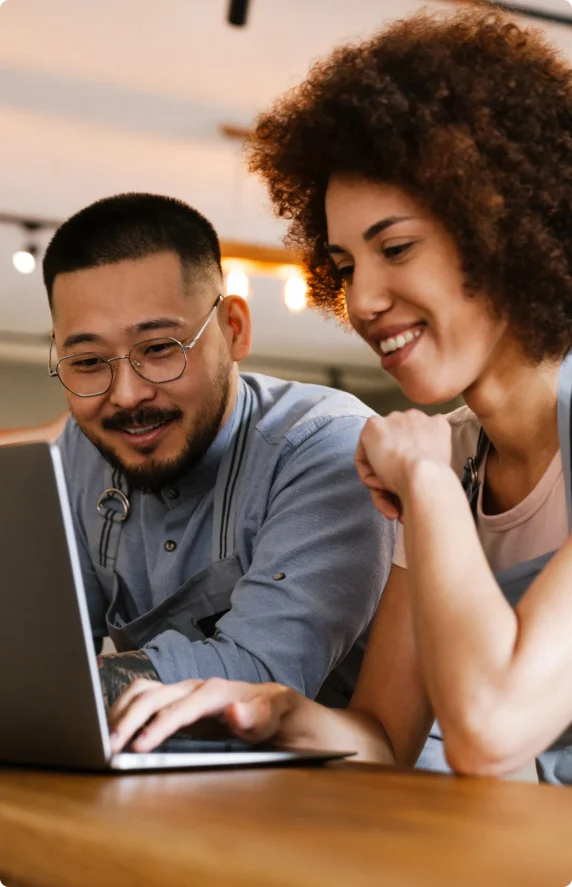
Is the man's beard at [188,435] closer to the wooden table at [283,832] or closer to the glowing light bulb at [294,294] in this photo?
the wooden table at [283,832]

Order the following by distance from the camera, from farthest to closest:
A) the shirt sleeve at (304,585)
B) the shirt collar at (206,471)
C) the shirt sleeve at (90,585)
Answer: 1. the shirt sleeve at (90,585)
2. the shirt collar at (206,471)
3. the shirt sleeve at (304,585)

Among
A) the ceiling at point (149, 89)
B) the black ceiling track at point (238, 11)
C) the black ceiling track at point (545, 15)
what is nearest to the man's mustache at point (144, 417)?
the black ceiling track at point (238, 11)

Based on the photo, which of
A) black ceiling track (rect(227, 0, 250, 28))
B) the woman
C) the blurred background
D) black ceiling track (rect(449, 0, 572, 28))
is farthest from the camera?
the blurred background

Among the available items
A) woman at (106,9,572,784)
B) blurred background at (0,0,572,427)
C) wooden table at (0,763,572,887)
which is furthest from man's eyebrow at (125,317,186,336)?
blurred background at (0,0,572,427)

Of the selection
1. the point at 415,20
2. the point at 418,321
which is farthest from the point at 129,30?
the point at 418,321

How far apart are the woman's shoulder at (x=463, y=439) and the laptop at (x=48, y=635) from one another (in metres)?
0.58

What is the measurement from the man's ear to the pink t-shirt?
1.81 feet

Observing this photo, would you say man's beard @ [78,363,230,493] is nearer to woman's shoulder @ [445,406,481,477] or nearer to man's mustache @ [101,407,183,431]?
man's mustache @ [101,407,183,431]

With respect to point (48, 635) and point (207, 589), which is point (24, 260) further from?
point (48, 635)

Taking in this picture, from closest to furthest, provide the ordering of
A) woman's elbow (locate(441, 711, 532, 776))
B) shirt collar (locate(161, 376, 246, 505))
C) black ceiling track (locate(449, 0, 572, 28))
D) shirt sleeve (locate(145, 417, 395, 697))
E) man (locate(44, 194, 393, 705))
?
woman's elbow (locate(441, 711, 532, 776))
shirt sleeve (locate(145, 417, 395, 697))
man (locate(44, 194, 393, 705))
shirt collar (locate(161, 376, 246, 505))
black ceiling track (locate(449, 0, 572, 28))

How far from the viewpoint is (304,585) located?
1380 millimetres

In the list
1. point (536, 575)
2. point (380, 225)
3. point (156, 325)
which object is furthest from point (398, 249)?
point (156, 325)

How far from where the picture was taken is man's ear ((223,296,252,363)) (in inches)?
68.9

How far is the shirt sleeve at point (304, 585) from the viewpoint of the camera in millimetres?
1297
